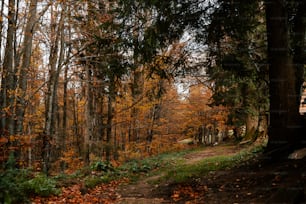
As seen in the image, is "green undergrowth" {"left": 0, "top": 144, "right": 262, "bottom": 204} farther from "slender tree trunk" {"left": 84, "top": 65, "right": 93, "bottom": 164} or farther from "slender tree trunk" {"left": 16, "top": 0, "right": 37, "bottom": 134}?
"slender tree trunk" {"left": 84, "top": 65, "right": 93, "bottom": 164}

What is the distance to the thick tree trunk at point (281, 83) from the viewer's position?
663 cm

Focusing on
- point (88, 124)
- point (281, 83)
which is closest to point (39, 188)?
point (88, 124)

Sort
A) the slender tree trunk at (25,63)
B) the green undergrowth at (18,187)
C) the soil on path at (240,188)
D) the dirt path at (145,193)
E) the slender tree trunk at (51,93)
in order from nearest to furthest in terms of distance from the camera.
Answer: the soil on path at (240,188) < the green undergrowth at (18,187) < the dirt path at (145,193) < the slender tree trunk at (25,63) < the slender tree trunk at (51,93)

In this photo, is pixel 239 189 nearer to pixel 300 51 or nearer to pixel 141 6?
pixel 300 51

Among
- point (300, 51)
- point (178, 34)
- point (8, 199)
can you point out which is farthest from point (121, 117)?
point (8, 199)

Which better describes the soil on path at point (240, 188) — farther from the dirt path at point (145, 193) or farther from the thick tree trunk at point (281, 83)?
the thick tree trunk at point (281, 83)

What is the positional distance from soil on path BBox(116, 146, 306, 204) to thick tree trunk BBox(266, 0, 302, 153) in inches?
30.6

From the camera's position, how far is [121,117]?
2086cm

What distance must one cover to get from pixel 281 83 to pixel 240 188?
9.07 feet

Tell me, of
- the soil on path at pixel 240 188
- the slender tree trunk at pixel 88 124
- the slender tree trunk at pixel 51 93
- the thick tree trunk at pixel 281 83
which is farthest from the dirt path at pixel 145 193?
the slender tree trunk at pixel 88 124

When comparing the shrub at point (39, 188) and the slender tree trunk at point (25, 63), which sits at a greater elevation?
the slender tree trunk at point (25, 63)

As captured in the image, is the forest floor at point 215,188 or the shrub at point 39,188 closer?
the forest floor at point 215,188

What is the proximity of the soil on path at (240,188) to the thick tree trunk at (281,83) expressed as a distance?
78 cm

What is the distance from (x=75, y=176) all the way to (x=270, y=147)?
22.0 ft
